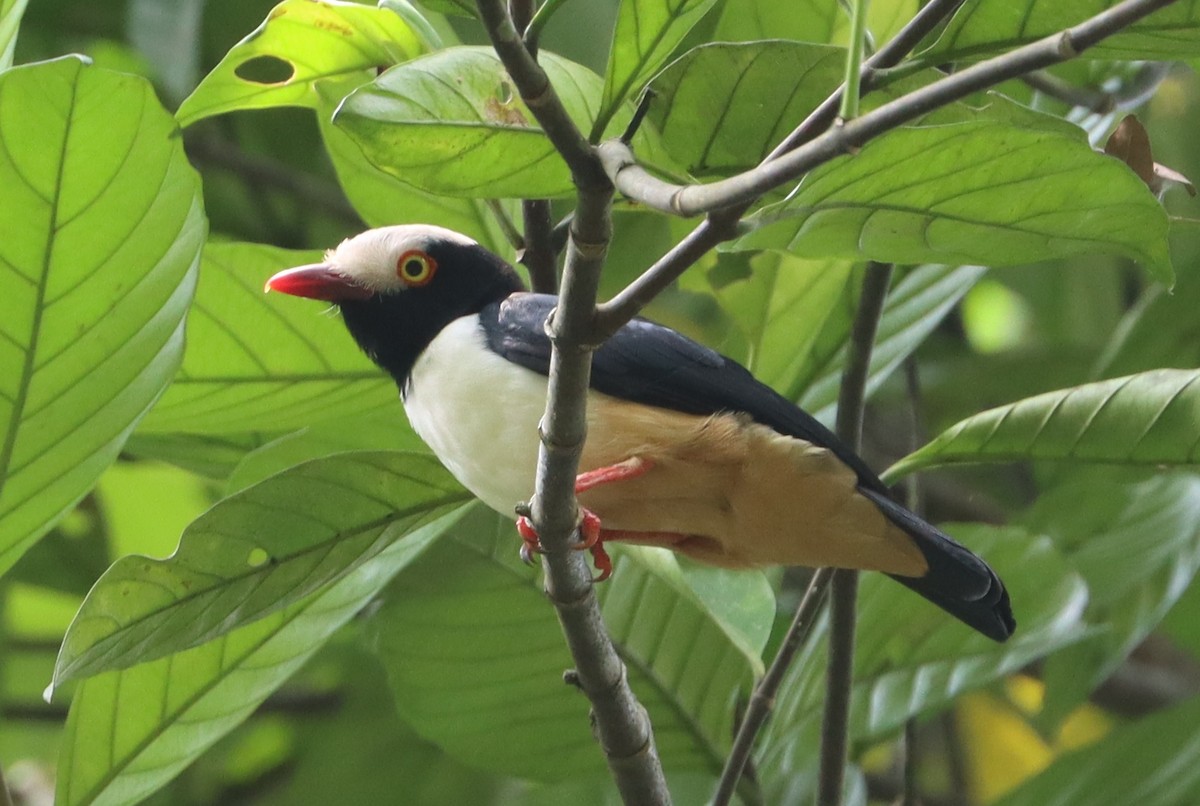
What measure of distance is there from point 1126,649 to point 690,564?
1107 millimetres

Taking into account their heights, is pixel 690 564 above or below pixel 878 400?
above

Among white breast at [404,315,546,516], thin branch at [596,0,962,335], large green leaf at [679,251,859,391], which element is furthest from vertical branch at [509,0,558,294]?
thin branch at [596,0,962,335]

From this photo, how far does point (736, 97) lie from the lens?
158 cm

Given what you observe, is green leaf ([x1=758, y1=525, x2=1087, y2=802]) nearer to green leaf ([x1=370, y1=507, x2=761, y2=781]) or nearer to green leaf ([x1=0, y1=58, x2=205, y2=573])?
green leaf ([x1=370, y1=507, x2=761, y2=781])

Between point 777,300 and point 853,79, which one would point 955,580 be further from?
point 853,79

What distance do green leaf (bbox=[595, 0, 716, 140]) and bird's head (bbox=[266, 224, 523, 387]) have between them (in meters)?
1.02

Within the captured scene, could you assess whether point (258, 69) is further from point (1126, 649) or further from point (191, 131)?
point (1126, 649)

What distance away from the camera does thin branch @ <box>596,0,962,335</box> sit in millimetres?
1024

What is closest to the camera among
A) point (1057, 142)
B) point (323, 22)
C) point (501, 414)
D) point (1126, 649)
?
point (1057, 142)

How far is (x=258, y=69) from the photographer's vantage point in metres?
3.88

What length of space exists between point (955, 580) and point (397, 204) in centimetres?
106

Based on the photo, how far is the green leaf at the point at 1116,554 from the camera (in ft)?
9.25

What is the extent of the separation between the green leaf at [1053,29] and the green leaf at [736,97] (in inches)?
9.4

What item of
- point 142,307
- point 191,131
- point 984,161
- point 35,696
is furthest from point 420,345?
point 35,696
